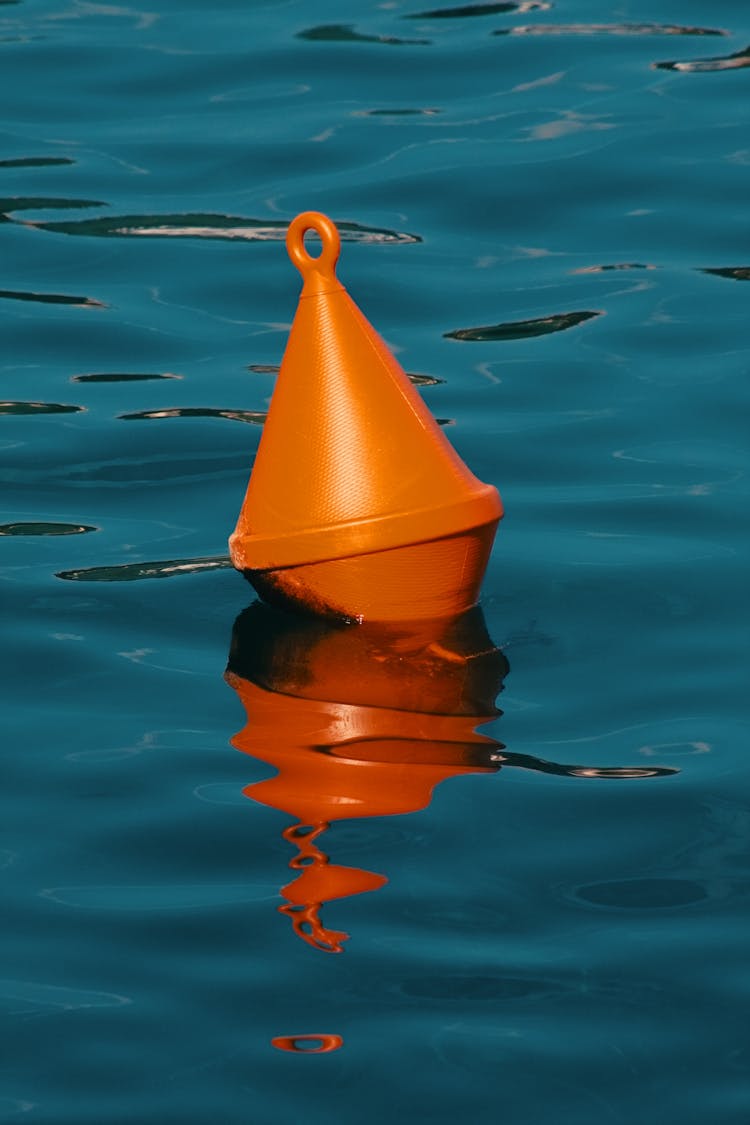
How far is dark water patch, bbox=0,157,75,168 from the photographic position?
8375 millimetres

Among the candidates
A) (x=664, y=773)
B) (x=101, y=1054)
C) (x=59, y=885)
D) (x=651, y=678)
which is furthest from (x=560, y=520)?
(x=101, y=1054)

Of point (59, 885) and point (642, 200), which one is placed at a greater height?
point (642, 200)

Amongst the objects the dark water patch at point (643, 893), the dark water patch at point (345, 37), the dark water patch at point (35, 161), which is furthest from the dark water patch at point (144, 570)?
the dark water patch at point (345, 37)

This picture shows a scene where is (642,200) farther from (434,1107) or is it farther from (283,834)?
(434,1107)

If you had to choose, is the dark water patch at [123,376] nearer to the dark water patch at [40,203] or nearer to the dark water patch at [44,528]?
the dark water patch at [44,528]

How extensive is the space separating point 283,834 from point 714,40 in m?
7.00


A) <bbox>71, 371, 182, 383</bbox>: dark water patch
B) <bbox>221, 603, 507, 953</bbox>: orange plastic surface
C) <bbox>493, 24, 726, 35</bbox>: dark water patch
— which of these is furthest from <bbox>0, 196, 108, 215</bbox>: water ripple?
A: <bbox>221, 603, 507, 953</bbox>: orange plastic surface

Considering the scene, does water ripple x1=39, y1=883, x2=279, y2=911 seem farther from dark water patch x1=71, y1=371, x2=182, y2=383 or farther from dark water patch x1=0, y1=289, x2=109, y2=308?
dark water patch x1=0, y1=289, x2=109, y2=308

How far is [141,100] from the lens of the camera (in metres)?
9.15

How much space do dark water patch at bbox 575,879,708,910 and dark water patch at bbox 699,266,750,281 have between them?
3.96 m

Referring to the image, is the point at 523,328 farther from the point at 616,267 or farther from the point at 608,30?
the point at 608,30

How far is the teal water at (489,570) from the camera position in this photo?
3.08 meters

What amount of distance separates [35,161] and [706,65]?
325 centimetres

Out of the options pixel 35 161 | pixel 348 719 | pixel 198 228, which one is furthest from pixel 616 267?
pixel 348 719
